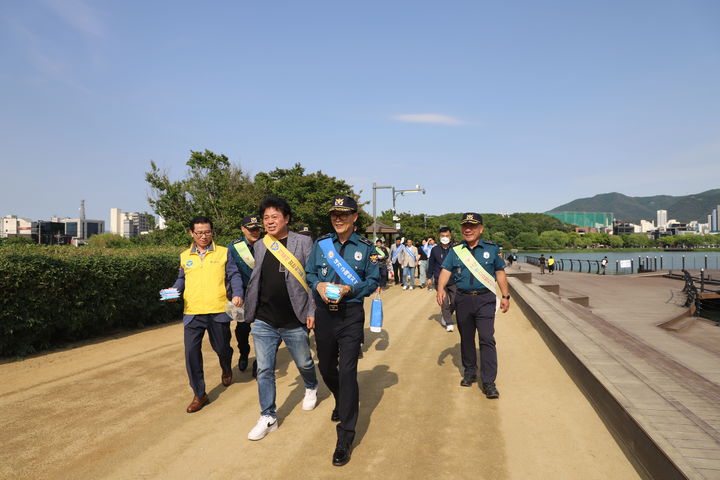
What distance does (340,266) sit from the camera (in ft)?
12.5

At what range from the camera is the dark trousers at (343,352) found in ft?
11.7

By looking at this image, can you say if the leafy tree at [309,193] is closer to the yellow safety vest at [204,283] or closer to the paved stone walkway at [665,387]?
the paved stone walkway at [665,387]

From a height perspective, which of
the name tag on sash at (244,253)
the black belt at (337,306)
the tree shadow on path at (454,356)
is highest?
the name tag on sash at (244,253)

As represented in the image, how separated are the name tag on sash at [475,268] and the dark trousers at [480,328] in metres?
0.13

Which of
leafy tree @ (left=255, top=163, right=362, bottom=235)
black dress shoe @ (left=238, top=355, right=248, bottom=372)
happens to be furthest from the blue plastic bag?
leafy tree @ (left=255, top=163, right=362, bottom=235)

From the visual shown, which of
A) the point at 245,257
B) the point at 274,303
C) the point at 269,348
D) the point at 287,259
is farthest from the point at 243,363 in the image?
the point at 287,259

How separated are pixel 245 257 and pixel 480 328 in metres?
2.96

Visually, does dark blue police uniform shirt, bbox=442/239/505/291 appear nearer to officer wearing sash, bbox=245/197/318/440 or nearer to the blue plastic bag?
the blue plastic bag

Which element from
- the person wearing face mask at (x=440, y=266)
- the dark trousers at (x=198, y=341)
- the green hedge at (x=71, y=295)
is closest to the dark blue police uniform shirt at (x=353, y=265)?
the dark trousers at (x=198, y=341)

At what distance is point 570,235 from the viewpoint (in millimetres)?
165375

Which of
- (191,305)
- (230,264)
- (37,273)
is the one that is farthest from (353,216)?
(37,273)

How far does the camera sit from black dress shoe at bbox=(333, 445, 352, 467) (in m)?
3.39

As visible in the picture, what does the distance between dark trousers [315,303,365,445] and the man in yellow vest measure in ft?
4.10

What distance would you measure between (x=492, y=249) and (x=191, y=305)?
11.5ft
